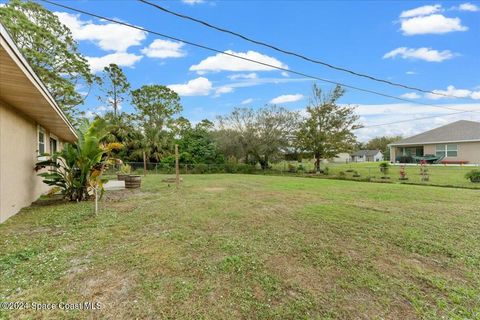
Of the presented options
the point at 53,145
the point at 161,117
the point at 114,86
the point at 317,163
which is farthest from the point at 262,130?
the point at 114,86

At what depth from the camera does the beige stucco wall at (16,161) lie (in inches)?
208

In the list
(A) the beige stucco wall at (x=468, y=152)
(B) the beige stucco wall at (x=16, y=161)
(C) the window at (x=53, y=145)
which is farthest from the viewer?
(A) the beige stucco wall at (x=468, y=152)

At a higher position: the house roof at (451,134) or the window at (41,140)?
the house roof at (451,134)

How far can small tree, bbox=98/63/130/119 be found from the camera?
2541 centimetres

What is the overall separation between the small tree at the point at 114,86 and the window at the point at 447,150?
3265 centimetres

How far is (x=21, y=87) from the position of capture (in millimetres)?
4637

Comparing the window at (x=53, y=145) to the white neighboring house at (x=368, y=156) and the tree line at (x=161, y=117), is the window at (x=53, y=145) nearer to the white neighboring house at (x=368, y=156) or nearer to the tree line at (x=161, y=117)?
the tree line at (x=161, y=117)

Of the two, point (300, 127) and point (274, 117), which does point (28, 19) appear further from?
point (300, 127)

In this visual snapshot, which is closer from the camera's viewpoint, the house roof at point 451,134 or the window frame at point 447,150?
the house roof at point 451,134

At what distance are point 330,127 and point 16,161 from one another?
19.2 metres

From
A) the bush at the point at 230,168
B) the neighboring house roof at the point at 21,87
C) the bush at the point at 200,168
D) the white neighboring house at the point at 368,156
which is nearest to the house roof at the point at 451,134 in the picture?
the bush at the point at 230,168

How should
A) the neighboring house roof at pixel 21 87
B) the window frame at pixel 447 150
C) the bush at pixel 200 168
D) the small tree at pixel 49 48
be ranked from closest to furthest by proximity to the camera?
the neighboring house roof at pixel 21 87 → the small tree at pixel 49 48 → the bush at pixel 200 168 → the window frame at pixel 447 150

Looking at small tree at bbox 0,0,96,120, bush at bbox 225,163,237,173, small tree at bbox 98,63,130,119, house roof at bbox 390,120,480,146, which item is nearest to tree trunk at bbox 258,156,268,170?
bush at bbox 225,163,237,173

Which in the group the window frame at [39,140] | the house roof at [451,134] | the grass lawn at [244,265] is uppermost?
the house roof at [451,134]
